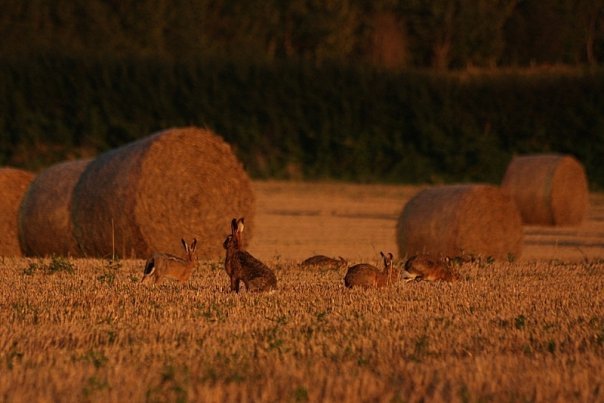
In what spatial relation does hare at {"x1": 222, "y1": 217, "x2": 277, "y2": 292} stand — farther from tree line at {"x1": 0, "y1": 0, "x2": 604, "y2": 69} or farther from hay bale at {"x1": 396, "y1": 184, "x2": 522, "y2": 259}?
tree line at {"x1": 0, "y1": 0, "x2": 604, "y2": 69}

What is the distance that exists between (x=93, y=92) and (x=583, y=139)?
14.1 m

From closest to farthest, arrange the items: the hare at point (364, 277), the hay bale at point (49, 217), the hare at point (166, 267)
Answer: the hare at point (364, 277), the hare at point (166, 267), the hay bale at point (49, 217)

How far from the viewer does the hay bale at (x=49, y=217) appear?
15234mm

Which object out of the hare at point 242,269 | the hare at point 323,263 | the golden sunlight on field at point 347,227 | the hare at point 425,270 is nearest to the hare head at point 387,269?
the hare at point 425,270

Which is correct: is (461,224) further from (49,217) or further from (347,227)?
(347,227)

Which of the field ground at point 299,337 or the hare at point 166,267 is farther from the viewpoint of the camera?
the hare at point 166,267

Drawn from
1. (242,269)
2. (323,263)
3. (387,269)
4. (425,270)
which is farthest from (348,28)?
(242,269)

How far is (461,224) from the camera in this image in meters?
15.8

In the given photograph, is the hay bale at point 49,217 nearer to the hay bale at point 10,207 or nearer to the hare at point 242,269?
the hay bale at point 10,207

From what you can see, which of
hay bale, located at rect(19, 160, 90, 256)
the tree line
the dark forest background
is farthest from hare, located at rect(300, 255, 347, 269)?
the tree line

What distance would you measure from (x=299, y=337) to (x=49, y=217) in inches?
308

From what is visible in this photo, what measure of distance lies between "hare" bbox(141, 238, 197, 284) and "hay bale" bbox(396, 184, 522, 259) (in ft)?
16.1

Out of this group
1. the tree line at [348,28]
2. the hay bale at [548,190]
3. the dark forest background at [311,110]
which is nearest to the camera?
the hay bale at [548,190]

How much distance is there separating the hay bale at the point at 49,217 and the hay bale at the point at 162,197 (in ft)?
0.45
